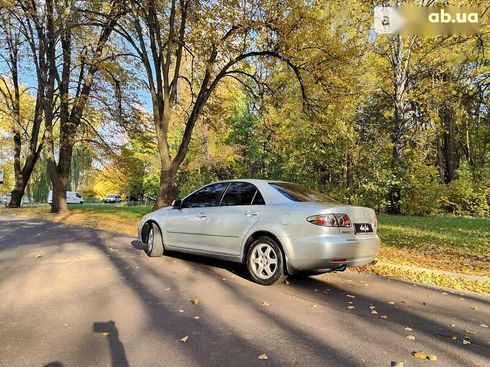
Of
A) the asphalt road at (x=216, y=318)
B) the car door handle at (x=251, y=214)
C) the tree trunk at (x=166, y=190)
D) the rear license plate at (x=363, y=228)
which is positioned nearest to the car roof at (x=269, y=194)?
the car door handle at (x=251, y=214)

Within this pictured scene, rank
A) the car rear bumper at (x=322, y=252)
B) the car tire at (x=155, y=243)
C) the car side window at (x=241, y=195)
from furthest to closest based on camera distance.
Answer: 1. the car tire at (x=155, y=243)
2. the car side window at (x=241, y=195)
3. the car rear bumper at (x=322, y=252)

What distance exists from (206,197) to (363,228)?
111 inches

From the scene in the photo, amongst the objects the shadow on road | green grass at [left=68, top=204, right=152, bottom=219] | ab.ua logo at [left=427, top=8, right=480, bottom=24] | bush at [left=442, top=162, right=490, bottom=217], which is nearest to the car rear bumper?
the shadow on road

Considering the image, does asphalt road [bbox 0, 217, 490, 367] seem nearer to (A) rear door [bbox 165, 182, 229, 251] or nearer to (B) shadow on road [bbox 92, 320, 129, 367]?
(B) shadow on road [bbox 92, 320, 129, 367]

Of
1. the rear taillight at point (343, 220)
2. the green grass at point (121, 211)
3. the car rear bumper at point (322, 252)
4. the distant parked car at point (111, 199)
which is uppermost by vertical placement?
the rear taillight at point (343, 220)

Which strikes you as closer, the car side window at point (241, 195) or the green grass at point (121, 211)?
the car side window at point (241, 195)

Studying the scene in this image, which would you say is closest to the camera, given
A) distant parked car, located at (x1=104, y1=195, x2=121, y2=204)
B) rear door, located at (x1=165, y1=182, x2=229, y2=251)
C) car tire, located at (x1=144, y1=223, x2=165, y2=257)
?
rear door, located at (x1=165, y1=182, x2=229, y2=251)

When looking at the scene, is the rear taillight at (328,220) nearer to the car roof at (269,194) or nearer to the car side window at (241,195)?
the car roof at (269,194)

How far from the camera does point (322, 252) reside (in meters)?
5.35

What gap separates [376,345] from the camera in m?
3.69

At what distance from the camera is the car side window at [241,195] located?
636cm

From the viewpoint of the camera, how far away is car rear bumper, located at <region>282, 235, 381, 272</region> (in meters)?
5.36

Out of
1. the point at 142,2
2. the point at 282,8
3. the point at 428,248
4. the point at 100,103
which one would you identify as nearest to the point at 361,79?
the point at 282,8

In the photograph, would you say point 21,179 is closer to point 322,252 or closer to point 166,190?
point 166,190
